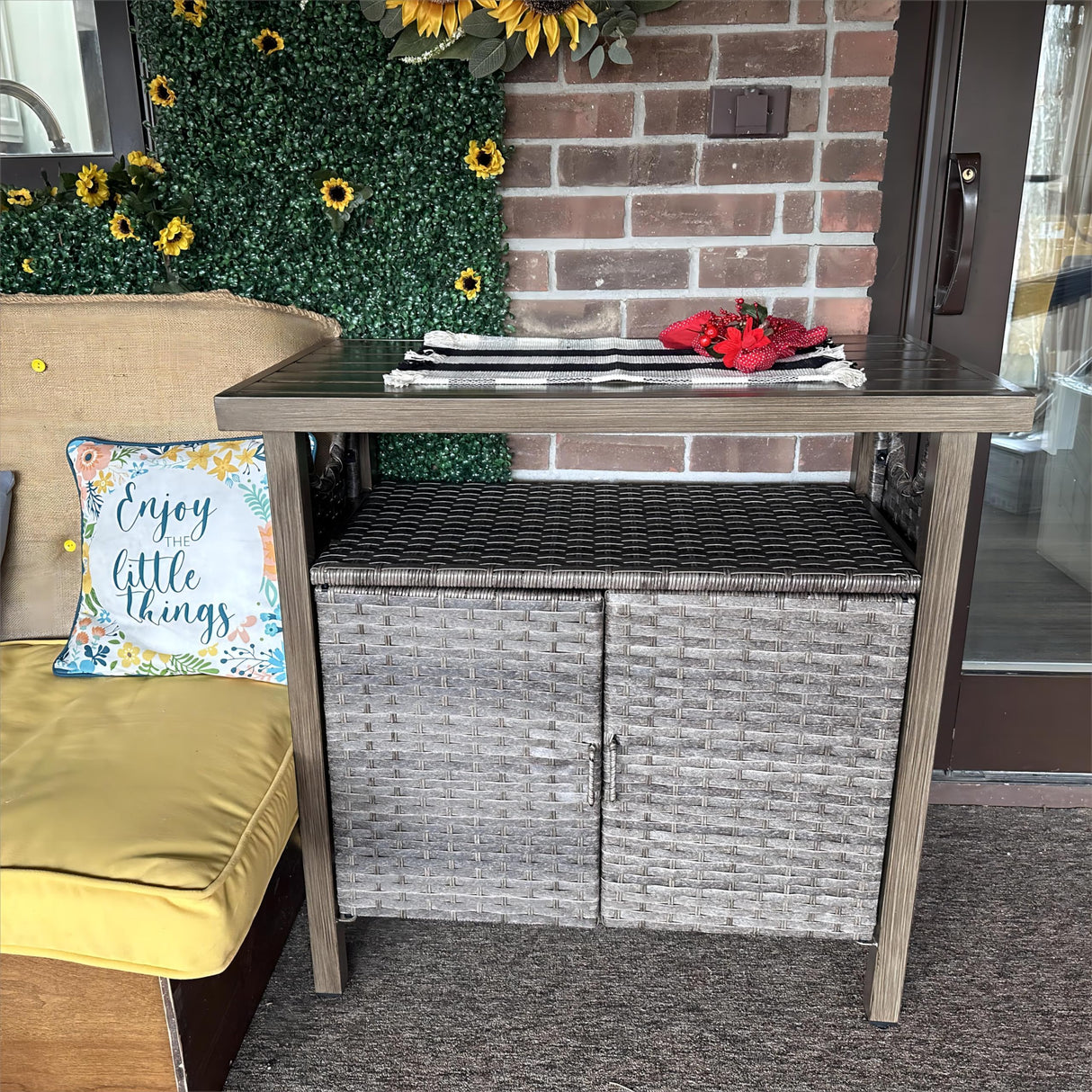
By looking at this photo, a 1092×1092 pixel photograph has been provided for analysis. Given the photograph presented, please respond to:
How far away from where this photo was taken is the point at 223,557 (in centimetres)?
145

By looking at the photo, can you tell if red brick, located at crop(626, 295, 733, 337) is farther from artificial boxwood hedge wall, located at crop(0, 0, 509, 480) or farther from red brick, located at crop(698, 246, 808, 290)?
artificial boxwood hedge wall, located at crop(0, 0, 509, 480)

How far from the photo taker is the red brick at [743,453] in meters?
1.71

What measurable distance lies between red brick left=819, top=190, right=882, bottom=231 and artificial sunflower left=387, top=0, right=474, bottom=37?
0.65 meters

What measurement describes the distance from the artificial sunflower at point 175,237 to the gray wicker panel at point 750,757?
0.99m

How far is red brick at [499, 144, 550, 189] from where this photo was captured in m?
1.57

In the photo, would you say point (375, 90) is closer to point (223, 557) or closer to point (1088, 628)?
point (223, 557)

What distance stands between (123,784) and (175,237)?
93cm

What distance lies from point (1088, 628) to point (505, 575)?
4.48 feet

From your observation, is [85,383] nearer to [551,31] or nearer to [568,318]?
[568,318]

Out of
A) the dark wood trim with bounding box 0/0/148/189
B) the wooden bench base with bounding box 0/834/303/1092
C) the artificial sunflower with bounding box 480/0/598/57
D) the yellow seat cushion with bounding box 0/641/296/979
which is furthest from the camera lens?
the dark wood trim with bounding box 0/0/148/189

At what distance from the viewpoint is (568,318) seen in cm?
166

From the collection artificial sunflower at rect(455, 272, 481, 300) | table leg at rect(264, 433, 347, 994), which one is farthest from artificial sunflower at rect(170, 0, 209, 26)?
table leg at rect(264, 433, 347, 994)

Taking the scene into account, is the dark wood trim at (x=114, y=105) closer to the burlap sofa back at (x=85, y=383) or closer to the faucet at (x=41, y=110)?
the faucet at (x=41, y=110)

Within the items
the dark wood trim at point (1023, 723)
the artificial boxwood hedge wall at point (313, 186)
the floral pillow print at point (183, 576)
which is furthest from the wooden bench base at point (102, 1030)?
the dark wood trim at point (1023, 723)
